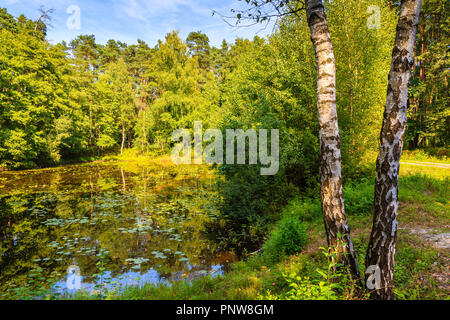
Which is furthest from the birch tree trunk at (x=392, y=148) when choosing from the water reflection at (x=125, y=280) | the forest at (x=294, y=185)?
the water reflection at (x=125, y=280)

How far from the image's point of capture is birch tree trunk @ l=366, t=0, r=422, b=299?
10.4 feet

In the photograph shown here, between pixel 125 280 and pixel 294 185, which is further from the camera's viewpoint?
pixel 294 185

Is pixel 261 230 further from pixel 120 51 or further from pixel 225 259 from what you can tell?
pixel 120 51

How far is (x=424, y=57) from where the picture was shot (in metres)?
23.2

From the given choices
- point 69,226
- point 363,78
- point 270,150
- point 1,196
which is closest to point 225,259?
point 270,150

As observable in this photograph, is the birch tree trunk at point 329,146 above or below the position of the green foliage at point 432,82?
below

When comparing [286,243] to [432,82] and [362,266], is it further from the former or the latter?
[432,82]

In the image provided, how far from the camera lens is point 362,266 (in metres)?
4.48

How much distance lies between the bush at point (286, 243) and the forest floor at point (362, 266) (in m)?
0.22

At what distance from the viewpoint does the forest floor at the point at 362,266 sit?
4168mm

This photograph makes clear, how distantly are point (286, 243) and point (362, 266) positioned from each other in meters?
2.70

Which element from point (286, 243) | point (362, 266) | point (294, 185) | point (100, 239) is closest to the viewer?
point (362, 266)
